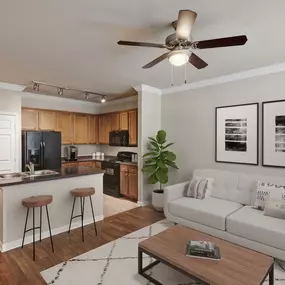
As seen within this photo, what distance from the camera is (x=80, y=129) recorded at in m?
6.27

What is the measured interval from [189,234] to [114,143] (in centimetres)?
393

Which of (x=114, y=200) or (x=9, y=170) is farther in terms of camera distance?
(x=114, y=200)

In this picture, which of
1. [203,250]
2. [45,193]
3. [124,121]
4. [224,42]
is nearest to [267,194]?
[203,250]

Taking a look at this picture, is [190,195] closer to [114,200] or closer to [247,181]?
[247,181]

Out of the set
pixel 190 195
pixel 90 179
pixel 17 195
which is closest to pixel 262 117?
pixel 190 195

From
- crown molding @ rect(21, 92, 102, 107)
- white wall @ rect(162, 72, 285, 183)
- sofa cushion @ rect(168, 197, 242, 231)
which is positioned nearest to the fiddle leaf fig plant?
white wall @ rect(162, 72, 285, 183)

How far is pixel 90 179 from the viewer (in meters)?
3.77

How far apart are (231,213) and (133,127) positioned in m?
3.21

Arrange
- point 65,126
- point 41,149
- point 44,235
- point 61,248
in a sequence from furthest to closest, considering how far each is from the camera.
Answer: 1. point 65,126
2. point 41,149
3. point 44,235
4. point 61,248

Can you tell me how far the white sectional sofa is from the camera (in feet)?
8.24

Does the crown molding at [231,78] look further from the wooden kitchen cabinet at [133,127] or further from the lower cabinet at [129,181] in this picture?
the lower cabinet at [129,181]

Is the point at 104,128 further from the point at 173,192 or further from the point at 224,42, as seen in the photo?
the point at 224,42

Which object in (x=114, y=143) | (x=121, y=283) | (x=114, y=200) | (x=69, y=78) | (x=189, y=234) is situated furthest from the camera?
(x=114, y=143)

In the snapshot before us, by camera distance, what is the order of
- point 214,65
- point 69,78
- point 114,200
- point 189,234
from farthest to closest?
point 114,200, point 69,78, point 214,65, point 189,234
